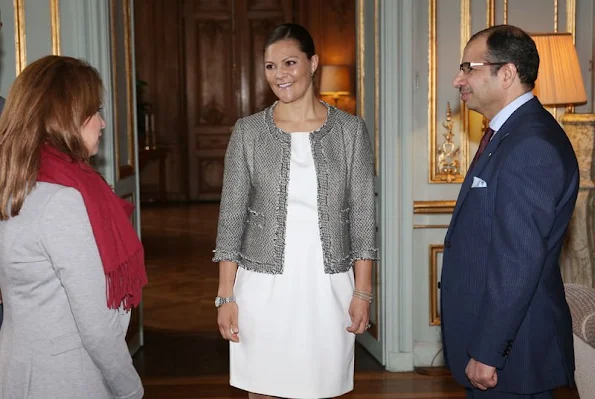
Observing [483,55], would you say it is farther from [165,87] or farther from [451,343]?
[165,87]

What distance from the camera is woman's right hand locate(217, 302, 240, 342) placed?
106 inches

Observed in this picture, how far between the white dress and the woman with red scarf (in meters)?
0.75

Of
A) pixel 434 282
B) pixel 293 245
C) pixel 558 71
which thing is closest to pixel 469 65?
pixel 293 245

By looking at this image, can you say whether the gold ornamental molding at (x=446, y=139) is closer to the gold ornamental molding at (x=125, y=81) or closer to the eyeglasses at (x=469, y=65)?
the gold ornamental molding at (x=125, y=81)

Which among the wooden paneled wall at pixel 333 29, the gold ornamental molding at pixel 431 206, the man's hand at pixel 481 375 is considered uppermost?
the wooden paneled wall at pixel 333 29

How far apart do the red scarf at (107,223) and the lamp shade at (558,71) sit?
2.49 meters

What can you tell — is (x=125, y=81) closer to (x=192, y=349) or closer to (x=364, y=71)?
(x=364, y=71)

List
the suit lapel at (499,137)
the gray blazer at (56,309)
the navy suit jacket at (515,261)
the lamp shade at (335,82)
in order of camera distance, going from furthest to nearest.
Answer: the lamp shade at (335,82)
the suit lapel at (499,137)
the navy suit jacket at (515,261)
the gray blazer at (56,309)

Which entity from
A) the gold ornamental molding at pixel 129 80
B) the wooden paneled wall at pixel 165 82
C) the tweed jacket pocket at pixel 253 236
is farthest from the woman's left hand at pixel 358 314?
the wooden paneled wall at pixel 165 82

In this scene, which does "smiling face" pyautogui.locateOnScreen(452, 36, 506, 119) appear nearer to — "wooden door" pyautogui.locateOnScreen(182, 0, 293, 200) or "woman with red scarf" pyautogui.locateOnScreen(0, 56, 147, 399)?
"woman with red scarf" pyautogui.locateOnScreen(0, 56, 147, 399)

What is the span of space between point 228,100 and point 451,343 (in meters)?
11.0

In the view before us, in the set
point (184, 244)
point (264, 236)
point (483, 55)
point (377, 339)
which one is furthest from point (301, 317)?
point (184, 244)

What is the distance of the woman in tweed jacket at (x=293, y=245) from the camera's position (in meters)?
2.69

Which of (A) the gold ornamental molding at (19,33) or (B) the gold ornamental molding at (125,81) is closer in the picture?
(A) the gold ornamental molding at (19,33)
